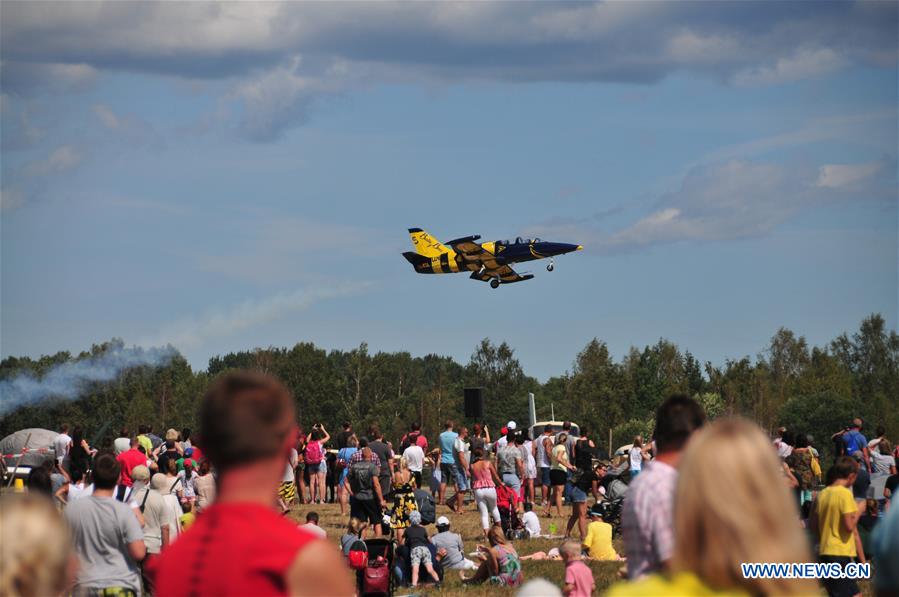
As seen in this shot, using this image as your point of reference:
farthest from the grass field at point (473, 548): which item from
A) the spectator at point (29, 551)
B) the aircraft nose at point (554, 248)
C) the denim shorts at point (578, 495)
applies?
the aircraft nose at point (554, 248)

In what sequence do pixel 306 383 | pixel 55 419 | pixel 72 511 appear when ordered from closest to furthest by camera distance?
pixel 72 511 < pixel 55 419 < pixel 306 383

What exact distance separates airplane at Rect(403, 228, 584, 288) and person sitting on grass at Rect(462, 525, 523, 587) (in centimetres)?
2522

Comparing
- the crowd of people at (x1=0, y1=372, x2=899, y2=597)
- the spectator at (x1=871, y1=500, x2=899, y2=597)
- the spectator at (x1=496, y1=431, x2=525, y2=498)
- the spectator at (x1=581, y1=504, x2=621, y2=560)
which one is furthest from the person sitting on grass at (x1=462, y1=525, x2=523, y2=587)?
the spectator at (x1=871, y1=500, x2=899, y2=597)

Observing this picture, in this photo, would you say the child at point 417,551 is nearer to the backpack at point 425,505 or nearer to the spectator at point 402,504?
the spectator at point 402,504

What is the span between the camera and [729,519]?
274 cm

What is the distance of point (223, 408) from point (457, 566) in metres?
13.1

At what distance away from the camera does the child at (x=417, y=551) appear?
581 inches

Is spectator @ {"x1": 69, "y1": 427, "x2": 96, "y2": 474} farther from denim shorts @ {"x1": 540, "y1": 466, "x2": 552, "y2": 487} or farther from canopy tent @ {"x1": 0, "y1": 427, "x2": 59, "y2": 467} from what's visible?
canopy tent @ {"x1": 0, "y1": 427, "x2": 59, "y2": 467}

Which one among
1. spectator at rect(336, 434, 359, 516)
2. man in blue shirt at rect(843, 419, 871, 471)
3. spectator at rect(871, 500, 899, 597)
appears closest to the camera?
spectator at rect(871, 500, 899, 597)

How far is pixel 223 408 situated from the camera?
121 inches

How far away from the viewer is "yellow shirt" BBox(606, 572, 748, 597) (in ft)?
9.24

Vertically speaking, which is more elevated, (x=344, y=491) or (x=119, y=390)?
(x=119, y=390)

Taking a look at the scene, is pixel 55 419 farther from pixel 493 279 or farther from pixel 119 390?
pixel 493 279

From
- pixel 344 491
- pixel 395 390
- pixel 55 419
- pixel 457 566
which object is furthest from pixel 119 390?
pixel 457 566
